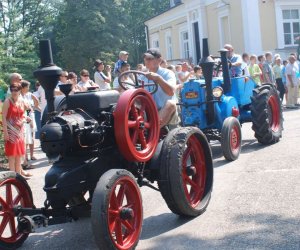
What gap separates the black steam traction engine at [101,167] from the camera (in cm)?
428

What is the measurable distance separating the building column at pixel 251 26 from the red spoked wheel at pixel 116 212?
23140 millimetres

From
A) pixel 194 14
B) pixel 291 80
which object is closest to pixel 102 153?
pixel 291 80

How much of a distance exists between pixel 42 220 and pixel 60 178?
1.25ft

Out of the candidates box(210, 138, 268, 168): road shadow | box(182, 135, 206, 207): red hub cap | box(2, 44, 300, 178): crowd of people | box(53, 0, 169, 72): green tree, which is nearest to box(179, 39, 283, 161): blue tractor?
box(210, 138, 268, 168): road shadow

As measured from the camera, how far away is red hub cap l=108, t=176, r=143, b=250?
4.23 metres

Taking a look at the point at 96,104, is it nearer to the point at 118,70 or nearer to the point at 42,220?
the point at 42,220

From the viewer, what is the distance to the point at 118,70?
10.8 meters

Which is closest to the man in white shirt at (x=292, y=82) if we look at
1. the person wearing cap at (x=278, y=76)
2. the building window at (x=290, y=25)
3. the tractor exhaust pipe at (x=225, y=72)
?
the person wearing cap at (x=278, y=76)

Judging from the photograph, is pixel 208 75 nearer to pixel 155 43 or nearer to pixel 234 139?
pixel 234 139

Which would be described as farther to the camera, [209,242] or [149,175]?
[149,175]

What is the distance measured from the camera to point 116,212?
4.26m

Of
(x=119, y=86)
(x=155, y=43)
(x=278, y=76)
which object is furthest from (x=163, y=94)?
(x=155, y=43)

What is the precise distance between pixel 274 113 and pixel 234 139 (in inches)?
71.6

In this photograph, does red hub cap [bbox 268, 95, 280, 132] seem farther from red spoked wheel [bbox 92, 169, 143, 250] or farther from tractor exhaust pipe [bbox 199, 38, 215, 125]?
red spoked wheel [bbox 92, 169, 143, 250]
